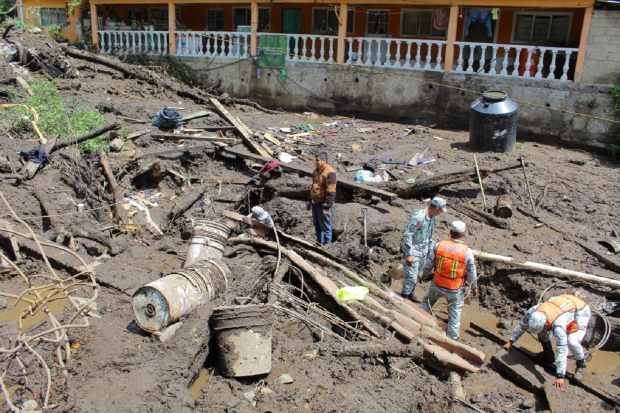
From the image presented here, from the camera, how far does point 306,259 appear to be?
7355 mm

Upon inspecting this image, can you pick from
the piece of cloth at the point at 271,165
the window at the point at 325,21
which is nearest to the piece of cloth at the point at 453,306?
the piece of cloth at the point at 271,165

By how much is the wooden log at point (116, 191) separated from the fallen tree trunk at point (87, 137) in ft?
1.44

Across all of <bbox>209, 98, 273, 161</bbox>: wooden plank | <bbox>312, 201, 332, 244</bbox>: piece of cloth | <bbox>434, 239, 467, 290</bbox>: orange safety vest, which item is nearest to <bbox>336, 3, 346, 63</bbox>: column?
<bbox>209, 98, 273, 161</bbox>: wooden plank

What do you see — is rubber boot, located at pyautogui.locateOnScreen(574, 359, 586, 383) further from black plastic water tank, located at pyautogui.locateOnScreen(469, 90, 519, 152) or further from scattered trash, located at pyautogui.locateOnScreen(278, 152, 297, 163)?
scattered trash, located at pyautogui.locateOnScreen(278, 152, 297, 163)

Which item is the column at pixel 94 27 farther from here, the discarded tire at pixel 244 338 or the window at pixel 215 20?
the discarded tire at pixel 244 338

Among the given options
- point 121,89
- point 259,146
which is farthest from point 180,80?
point 259,146

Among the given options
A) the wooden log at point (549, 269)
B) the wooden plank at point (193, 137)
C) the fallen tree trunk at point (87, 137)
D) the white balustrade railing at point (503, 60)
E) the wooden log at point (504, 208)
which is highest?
the white balustrade railing at point (503, 60)

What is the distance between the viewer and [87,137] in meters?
10.7

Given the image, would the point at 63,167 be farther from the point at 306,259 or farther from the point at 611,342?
the point at 611,342

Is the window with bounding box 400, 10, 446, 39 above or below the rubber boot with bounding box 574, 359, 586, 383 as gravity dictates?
→ above

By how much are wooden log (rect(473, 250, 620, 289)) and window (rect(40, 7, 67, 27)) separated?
23.4m

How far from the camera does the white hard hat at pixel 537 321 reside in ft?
17.8

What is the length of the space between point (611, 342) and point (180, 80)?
16.2 meters

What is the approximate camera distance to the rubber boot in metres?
5.65
